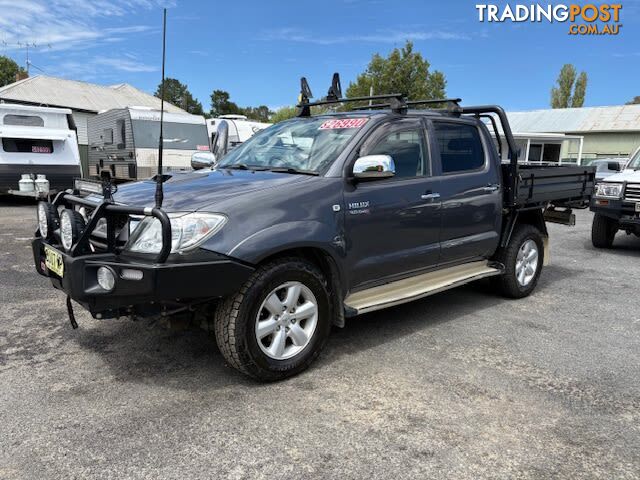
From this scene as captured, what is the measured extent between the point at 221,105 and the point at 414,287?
242 ft

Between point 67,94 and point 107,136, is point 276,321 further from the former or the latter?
point 67,94

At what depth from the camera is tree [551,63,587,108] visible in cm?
5516

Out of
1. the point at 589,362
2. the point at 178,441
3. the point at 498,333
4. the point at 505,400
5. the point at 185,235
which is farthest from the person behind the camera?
the point at 498,333

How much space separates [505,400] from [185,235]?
2.18 meters

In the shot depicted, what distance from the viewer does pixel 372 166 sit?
3617 millimetres

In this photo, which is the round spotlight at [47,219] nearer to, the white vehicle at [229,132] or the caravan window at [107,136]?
the white vehicle at [229,132]

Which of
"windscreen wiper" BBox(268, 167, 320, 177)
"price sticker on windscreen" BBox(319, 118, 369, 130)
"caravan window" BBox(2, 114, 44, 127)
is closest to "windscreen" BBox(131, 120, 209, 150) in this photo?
"caravan window" BBox(2, 114, 44, 127)

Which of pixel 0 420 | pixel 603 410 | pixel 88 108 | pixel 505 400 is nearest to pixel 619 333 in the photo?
pixel 603 410

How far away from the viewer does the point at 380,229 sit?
3.92 m

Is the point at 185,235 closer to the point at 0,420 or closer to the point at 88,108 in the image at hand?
the point at 0,420

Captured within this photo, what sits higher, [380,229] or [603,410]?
[380,229]

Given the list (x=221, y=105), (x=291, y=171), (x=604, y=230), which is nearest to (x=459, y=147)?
(x=291, y=171)

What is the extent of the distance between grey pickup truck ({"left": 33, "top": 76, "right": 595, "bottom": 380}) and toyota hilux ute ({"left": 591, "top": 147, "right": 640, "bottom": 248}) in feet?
12.7

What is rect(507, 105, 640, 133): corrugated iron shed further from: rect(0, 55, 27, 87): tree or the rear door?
rect(0, 55, 27, 87): tree
